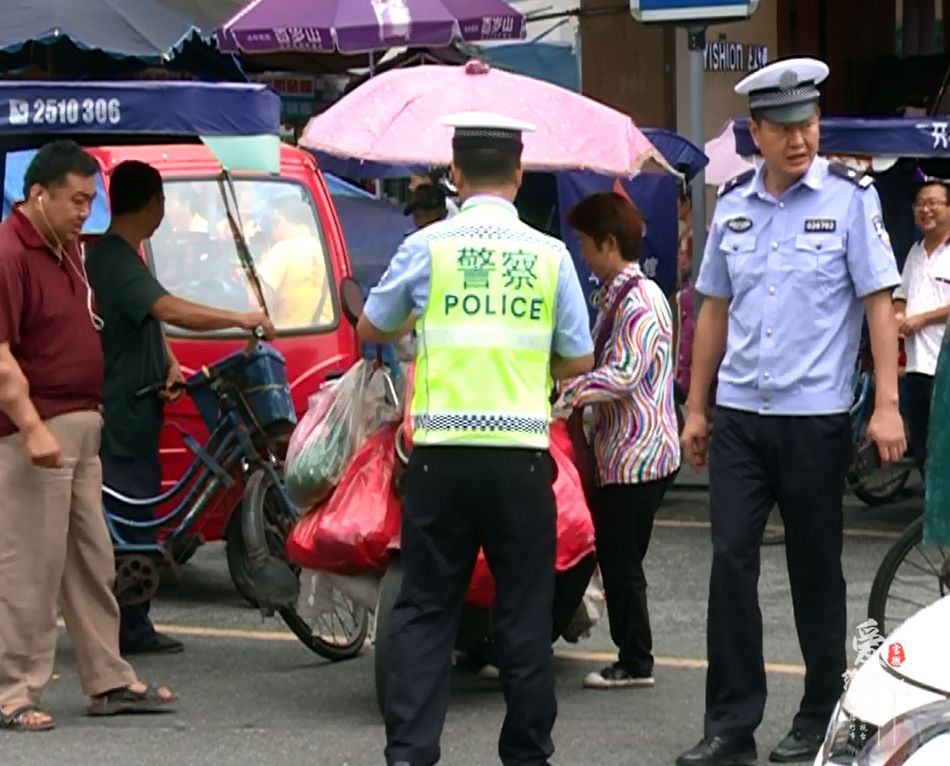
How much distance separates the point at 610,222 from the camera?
7.89m

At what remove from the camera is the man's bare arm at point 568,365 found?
6.35 metres

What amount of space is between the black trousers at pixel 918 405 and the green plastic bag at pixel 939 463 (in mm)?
5632

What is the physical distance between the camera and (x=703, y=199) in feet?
44.8

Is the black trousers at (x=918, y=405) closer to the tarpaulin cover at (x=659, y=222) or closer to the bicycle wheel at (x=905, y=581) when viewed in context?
the bicycle wheel at (x=905, y=581)

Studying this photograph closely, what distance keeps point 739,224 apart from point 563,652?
8.33 ft

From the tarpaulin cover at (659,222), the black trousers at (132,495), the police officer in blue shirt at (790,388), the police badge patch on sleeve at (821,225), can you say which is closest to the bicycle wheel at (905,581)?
the police officer in blue shirt at (790,388)

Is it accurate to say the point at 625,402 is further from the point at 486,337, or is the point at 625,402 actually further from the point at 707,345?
the point at 486,337

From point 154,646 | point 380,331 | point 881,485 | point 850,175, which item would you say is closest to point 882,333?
point 850,175

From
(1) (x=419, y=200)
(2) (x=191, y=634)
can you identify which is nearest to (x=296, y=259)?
(1) (x=419, y=200)

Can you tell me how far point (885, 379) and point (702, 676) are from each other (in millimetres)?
2023

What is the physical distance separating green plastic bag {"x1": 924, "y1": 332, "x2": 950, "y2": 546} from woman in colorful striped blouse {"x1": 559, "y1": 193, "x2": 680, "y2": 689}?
7.53 feet

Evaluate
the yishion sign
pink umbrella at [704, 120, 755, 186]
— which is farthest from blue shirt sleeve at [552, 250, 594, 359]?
the yishion sign

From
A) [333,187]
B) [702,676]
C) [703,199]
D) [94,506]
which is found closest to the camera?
[94,506]

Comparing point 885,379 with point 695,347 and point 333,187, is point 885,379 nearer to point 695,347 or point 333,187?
point 695,347
